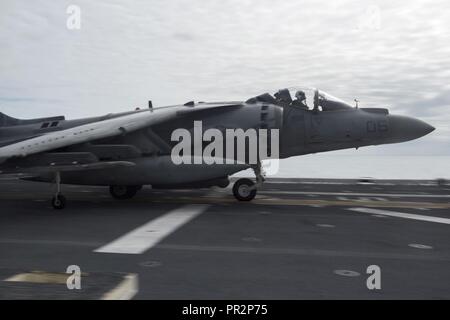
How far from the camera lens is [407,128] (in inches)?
458

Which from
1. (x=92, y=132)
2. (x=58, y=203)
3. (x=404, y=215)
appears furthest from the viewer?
(x=92, y=132)

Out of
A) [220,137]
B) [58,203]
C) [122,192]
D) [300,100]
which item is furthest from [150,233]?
[300,100]

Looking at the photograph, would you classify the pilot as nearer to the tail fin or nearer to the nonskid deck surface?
the nonskid deck surface

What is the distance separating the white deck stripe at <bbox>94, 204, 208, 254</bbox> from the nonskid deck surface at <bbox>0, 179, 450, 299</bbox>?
0.07ft

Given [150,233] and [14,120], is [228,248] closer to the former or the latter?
[150,233]

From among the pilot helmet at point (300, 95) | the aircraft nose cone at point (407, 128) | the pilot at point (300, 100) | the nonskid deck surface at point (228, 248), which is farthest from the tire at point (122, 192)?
the aircraft nose cone at point (407, 128)

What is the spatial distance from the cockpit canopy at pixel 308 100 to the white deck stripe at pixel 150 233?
182 inches

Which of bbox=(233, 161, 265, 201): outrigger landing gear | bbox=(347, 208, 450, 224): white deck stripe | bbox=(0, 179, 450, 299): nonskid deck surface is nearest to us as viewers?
bbox=(0, 179, 450, 299): nonskid deck surface

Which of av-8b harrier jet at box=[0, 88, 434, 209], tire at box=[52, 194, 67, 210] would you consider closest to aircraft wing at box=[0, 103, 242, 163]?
av-8b harrier jet at box=[0, 88, 434, 209]

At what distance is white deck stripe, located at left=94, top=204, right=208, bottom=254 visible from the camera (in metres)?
6.39

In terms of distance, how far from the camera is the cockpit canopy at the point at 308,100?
1211cm

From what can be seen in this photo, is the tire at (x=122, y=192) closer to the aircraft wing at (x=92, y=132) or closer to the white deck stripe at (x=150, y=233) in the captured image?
the aircraft wing at (x=92, y=132)

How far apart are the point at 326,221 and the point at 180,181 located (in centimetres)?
437

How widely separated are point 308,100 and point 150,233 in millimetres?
7102
